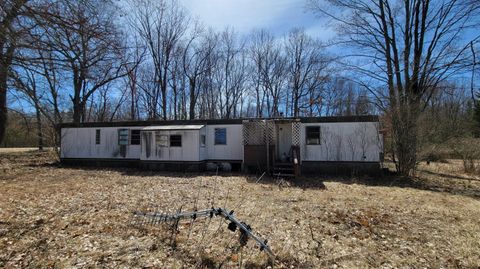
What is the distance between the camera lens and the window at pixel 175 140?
14352 mm

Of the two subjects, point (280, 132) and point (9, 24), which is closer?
point (9, 24)

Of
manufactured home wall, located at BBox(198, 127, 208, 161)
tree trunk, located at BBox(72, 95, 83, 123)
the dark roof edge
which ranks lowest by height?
manufactured home wall, located at BBox(198, 127, 208, 161)

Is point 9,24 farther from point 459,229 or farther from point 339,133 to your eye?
point 339,133

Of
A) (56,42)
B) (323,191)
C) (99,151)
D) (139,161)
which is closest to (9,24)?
(56,42)

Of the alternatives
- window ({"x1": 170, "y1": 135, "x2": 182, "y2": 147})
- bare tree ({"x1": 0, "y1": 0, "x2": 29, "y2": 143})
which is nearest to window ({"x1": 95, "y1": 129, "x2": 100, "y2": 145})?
window ({"x1": 170, "y1": 135, "x2": 182, "y2": 147})

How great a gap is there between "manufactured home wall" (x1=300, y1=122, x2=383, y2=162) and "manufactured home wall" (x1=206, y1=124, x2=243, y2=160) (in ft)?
10.2

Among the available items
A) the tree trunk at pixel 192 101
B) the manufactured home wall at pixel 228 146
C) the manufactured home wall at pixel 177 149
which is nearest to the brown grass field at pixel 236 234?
the manufactured home wall at pixel 177 149

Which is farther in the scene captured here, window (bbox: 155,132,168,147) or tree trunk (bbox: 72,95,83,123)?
tree trunk (bbox: 72,95,83,123)

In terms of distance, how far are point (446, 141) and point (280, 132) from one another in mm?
8295

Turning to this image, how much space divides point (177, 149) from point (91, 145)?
19.1 feet

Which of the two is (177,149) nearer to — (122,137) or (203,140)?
(203,140)

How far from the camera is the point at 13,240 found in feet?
15.2

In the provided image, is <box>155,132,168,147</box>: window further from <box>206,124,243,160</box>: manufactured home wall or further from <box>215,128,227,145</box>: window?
<box>215,128,227,145</box>: window

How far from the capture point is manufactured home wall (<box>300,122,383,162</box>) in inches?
510
